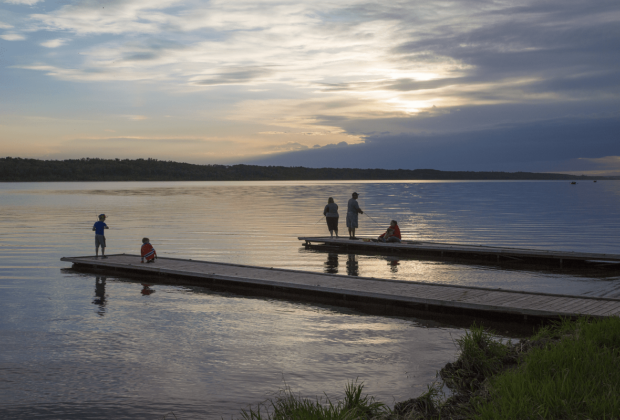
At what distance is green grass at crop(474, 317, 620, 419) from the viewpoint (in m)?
5.48

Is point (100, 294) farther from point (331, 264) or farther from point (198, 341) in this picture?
point (331, 264)

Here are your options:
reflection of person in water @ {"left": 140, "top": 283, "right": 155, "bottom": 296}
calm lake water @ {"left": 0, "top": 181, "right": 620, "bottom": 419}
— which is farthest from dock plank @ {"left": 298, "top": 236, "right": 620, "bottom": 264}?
reflection of person in water @ {"left": 140, "top": 283, "right": 155, "bottom": 296}

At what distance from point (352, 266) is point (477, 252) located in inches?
221

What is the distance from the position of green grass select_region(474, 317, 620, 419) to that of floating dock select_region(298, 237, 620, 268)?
41.7ft

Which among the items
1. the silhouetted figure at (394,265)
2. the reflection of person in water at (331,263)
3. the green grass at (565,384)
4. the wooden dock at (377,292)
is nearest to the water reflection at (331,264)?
the reflection of person in water at (331,263)

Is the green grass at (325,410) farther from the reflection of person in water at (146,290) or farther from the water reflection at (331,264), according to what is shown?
the water reflection at (331,264)

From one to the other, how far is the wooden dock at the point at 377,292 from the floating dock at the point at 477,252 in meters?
8.41

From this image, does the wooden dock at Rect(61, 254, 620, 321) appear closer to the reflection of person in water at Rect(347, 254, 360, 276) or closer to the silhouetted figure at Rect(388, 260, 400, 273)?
the reflection of person in water at Rect(347, 254, 360, 276)

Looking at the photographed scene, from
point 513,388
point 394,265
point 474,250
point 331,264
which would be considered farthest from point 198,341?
point 474,250

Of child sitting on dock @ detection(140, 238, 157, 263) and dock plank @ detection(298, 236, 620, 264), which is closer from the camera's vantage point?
child sitting on dock @ detection(140, 238, 157, 263)

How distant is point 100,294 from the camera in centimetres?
1520

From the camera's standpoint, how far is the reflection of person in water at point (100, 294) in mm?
13234

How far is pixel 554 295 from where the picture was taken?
12.4 m

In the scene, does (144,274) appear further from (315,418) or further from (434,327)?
(315,418)
